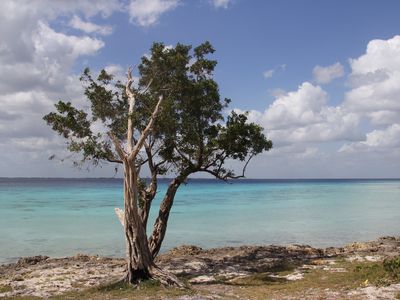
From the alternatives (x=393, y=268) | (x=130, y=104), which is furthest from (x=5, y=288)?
(x=393, y=268)

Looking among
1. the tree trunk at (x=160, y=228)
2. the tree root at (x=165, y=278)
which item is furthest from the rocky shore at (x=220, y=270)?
the tree trunk at (x=160, y=228)

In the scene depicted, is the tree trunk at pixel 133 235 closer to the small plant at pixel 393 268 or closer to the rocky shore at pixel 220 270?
the rocky shore at pixel 220 270

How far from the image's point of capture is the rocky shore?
16531 millimetres

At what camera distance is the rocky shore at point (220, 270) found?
16.5 meters

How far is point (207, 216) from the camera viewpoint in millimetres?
58656

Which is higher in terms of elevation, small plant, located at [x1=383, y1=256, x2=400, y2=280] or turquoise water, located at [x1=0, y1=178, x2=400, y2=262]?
small plant, located at [x1=383, y1=256, x2=400, y2=280]

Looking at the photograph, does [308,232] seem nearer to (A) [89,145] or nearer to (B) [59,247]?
(B) [59,247]

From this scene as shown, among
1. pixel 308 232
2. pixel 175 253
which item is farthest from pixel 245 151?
pixel 308 232

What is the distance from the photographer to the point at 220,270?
2262cm

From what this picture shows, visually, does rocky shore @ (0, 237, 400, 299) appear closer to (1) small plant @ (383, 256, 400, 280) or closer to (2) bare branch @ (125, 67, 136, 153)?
(1) small plant @ (383, 256, 400, 280)

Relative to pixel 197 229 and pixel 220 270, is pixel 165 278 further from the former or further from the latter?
pixel 197 229

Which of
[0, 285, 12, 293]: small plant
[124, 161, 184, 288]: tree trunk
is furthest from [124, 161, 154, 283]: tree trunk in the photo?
[0, 285, 12, 293]: small plant

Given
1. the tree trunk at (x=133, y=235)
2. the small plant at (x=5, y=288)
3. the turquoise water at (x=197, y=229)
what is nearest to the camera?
the tree trunk at (x=133, y=235)

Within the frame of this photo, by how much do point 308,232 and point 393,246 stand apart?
14.3m
